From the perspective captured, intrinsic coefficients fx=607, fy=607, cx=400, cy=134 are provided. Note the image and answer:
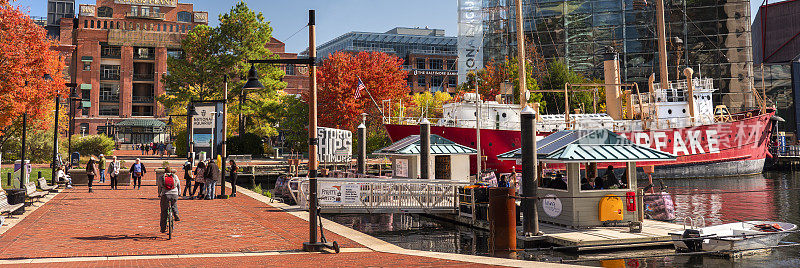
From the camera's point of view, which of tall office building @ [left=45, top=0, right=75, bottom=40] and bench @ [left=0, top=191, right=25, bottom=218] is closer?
bench @ [left=0, top=191, right=25, bottom=218]

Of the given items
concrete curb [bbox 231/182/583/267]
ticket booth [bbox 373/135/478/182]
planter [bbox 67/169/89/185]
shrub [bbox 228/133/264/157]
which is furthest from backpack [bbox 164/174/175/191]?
shrub [bbox 228/133/264/157]

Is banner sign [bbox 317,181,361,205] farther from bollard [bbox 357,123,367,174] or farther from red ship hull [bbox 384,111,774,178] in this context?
red ship hull [bbox 384,111,774,178]

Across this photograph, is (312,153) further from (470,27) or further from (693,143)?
(470,27)

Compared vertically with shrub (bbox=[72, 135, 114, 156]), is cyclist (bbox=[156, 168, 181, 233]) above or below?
below

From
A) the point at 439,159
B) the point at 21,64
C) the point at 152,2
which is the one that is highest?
the point at 152,2

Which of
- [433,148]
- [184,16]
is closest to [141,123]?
[184,16]

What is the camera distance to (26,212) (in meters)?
18.8

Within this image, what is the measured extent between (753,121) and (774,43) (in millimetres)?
38392

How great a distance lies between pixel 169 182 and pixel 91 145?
44494 mm

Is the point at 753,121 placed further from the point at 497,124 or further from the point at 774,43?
the point at 774,43

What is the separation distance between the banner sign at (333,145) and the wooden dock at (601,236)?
665 inches

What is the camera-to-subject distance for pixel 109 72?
91.4 metres

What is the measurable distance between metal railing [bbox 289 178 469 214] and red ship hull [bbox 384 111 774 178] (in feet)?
65.7

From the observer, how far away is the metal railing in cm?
2030
